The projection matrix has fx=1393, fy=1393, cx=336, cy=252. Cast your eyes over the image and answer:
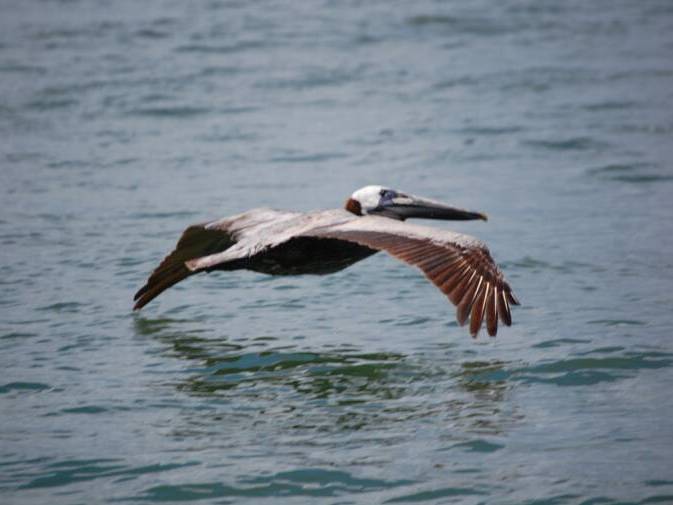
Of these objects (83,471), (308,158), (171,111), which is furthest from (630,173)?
(83,471)

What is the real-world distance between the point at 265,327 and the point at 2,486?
2.25 meters

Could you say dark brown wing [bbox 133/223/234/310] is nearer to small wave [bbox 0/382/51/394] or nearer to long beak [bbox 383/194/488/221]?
long beak [bbox 383/194/488/221]

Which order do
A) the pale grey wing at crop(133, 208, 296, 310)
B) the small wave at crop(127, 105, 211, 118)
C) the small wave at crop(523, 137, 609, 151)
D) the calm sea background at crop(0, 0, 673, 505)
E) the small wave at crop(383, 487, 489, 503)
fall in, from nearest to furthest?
the small wave at crop(383, 487, 489, 503), the calm sea background at crop(0, 0, 673, 505), the pale grey wing at crop(133, 208, 296, 310), the small wave at crop(523, 137, 609, 151), the small wave at crop(127, 105, 211, 118)

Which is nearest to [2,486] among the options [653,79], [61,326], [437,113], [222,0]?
[61,326]

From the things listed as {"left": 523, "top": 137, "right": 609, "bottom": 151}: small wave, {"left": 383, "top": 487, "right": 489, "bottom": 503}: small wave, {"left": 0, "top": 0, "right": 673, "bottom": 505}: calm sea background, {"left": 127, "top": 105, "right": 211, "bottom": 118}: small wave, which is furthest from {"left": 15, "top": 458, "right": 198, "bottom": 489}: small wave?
{"left": 127, "top": 105, "right": 211, "bottom": 118}: small wave

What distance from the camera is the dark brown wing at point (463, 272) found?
5.80 metres

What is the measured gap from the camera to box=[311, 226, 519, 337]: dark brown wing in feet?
19.0

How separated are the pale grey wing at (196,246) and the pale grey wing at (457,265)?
3.24ft

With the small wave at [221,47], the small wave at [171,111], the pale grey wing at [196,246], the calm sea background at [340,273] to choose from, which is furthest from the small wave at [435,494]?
the small wave at [221,47]

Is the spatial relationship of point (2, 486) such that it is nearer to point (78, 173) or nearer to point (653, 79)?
point (78, 173)

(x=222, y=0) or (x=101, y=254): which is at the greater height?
(x=222, y=0)

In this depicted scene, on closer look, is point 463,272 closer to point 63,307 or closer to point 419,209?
point 419,209

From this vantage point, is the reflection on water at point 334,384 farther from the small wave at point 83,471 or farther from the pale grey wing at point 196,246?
the small wave at point 83,471

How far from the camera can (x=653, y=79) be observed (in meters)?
12.9
